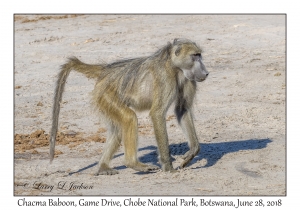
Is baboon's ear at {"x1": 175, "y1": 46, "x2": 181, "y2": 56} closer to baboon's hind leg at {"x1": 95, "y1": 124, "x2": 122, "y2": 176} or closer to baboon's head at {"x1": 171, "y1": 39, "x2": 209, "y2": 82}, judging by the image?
baboon's head at {"x1": 171, "y1": 39, "x2": 209, "y2": 82}

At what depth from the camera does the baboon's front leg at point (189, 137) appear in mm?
8742

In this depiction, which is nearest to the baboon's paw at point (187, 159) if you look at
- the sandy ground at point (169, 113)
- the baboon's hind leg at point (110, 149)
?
the sandy ground at point (169, 113)

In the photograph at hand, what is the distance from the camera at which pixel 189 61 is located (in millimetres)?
8508

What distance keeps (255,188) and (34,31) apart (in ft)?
34.4

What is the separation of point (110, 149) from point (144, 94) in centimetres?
81

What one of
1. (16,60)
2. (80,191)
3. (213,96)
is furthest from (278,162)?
(16,60)

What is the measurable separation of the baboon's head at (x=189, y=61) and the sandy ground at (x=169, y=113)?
3.84 ft

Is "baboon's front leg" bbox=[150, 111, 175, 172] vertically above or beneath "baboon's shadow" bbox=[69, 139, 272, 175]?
above

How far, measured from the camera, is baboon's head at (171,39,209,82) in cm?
849

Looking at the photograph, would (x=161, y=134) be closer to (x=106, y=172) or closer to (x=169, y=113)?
(x=106, y=172)

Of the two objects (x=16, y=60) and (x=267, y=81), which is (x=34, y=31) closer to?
(x=16, y=60)

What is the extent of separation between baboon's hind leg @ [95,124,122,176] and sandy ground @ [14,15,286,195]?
13 cm

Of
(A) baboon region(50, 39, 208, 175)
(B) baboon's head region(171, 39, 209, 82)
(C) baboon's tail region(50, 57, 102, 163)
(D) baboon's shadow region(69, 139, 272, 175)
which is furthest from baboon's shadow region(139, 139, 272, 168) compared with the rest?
(C) baboon's tail region(50, 57, 102, 163)

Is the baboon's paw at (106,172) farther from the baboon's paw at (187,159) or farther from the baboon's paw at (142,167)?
the baboon's paw at (187,159)
